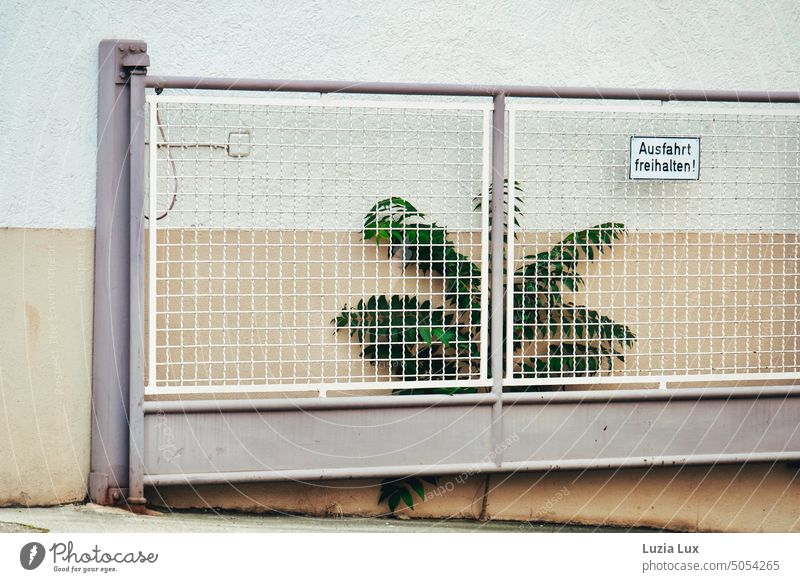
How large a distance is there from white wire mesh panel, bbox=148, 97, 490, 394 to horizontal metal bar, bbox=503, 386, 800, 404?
0.95 ft

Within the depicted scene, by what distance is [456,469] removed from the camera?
4.71m

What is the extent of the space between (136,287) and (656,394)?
2.59m

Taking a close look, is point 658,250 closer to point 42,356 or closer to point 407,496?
point 407,496

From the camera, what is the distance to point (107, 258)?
4.54 meters

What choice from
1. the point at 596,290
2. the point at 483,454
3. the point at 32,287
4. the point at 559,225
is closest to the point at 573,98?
the point at 559,225

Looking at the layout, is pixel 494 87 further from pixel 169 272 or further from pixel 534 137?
pixel 169 272

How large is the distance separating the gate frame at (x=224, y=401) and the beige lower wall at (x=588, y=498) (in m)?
0.30

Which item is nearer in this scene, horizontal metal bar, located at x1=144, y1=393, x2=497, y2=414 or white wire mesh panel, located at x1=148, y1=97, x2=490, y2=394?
horizontal metal bar, located at x1=144, y1=393, x2=497, y2=414

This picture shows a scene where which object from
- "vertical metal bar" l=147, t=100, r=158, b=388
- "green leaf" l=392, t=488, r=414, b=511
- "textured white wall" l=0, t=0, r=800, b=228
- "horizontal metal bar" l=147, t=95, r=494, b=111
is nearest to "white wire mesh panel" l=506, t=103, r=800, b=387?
"textured white wall" l=0, t=0, r=800, b=228

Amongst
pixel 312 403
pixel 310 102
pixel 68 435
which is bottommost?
pixel 68 435

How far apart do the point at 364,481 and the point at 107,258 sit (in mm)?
1686

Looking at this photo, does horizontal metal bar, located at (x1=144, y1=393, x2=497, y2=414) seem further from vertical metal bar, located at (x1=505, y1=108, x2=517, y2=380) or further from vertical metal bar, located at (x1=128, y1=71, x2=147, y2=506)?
vertical metal bar, located at (x1=505, y1=108, x2=517, y2=380)

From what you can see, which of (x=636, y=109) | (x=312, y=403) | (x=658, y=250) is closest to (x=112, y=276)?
(x=312, y=403)

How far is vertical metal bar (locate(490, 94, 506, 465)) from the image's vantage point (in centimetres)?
472
